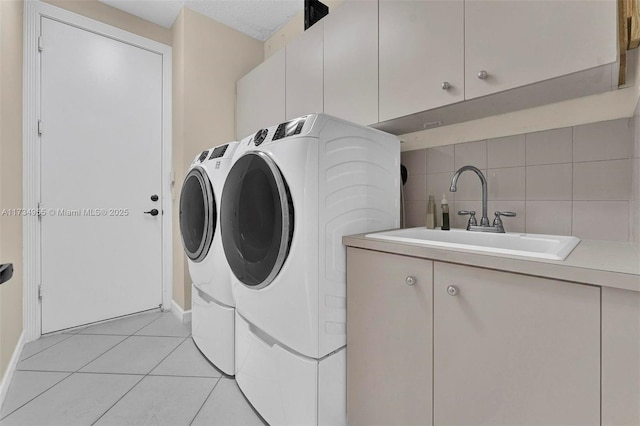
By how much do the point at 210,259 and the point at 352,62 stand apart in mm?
1335

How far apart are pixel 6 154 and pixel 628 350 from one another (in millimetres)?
2677

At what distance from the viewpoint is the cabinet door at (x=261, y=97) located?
6.68 ft

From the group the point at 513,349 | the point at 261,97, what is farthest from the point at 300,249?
the point at 261,97

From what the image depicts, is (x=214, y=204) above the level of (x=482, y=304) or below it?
above

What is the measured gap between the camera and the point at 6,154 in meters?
1.58

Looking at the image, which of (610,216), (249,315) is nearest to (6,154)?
(249,315)

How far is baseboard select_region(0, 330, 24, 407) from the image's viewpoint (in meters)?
1.32

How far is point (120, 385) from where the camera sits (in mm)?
1435

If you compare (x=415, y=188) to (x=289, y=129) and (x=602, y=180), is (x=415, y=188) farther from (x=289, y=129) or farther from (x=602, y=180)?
(x=289, y=129)

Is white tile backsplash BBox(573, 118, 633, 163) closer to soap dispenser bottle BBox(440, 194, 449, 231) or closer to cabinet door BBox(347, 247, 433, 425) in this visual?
soap dispenser bottle BBox(440, 194, 449, 231)

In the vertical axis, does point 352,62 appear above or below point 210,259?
above

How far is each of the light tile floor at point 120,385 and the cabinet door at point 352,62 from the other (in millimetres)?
1579

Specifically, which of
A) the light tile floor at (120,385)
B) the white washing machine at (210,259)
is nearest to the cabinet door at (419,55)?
the white washing machine at (210,259)

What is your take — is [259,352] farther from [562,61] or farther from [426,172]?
[562,61]
